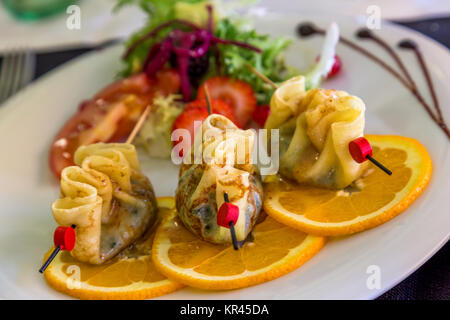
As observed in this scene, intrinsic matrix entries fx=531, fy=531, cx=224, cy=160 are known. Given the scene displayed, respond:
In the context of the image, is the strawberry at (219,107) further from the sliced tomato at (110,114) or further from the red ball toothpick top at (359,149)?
the red ball toothpick top at (359,149)

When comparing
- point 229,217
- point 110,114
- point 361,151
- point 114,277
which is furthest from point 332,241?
point 110,114

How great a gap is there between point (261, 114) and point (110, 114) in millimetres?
1040

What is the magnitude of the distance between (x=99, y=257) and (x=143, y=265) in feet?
0.72

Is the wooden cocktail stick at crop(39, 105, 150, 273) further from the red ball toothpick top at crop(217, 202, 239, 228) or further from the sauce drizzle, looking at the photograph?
the sauce drizzle

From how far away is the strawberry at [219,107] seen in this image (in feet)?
11.3

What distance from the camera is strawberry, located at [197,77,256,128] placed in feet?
12.0

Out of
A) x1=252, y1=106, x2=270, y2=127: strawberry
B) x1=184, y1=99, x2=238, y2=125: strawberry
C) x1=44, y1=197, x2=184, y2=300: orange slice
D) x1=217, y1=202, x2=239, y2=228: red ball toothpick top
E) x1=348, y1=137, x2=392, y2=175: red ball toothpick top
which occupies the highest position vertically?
x1=348, y1=137, x2=392, y2=175: red ball toothpick top

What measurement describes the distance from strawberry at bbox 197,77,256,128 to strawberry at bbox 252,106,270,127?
0.04 m

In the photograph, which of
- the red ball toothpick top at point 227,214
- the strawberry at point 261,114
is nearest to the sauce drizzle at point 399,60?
the strawberry at point 261,114

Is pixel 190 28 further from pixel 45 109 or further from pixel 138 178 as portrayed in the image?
pixel 138 178

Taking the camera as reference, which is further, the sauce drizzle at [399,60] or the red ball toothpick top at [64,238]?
the sauce drizzle at [399,60]

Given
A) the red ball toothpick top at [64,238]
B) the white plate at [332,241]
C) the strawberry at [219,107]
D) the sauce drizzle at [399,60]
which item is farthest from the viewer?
the strawberry at [219,107]

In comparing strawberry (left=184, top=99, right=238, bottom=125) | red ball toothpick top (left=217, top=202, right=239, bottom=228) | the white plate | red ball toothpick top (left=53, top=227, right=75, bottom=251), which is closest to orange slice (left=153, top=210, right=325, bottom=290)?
the white plate

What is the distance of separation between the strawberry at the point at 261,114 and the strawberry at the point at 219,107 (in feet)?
0.65
